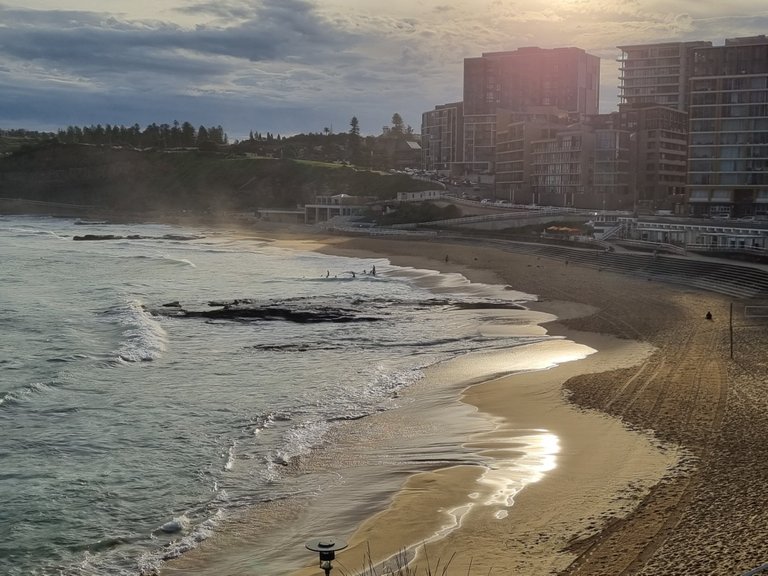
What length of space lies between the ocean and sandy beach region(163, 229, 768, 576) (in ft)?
2.16

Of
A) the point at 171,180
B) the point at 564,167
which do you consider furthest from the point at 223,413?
the point at 171,180

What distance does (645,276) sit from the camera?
138ft

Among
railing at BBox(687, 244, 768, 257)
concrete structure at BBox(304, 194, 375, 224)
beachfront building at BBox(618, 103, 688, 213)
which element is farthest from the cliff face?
railing at BBox(687, 244, 768, 257)

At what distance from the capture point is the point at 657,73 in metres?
110

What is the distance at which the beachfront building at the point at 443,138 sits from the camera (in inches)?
5123

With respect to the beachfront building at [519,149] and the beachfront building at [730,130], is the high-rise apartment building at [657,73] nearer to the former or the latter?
the beachfront building at [519,149]

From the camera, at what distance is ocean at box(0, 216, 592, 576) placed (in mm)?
11320

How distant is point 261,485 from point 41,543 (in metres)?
3.45

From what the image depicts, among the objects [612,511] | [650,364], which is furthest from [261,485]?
[650,364]

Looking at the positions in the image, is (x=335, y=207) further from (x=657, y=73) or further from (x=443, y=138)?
(x=657, y=73)

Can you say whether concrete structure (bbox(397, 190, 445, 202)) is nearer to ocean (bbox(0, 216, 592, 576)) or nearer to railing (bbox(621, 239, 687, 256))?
railing (bbox(621, 239, 687, 256))

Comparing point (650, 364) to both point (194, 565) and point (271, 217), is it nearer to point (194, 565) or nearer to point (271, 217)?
point (194, 565)

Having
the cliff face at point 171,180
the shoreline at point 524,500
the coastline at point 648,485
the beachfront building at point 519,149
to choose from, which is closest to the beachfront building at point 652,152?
the beachfront building at point 519,149

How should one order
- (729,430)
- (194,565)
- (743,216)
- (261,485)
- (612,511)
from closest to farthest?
(194,565)
(612,511)
(261,485)
(729,430)
(743,216)
